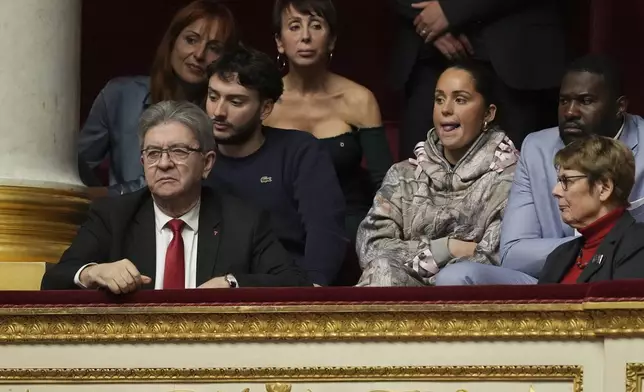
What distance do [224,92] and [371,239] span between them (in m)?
0.80

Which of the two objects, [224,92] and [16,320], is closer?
[16,320]

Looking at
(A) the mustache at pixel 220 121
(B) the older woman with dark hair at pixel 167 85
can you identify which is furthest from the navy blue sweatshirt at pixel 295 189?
(B) the older woman with dark hair at pixel 167 85

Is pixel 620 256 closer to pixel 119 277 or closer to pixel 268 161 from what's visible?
pixel 119 277

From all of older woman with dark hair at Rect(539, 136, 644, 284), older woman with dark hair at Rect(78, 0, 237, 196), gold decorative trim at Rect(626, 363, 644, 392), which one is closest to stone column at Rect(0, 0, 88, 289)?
older woman with dark hair at Rect(78, 0, 237, 196)

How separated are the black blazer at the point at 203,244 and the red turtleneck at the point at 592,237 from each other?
3.12ft

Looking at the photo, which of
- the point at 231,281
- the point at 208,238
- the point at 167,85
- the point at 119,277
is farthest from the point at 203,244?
the point at 167,85

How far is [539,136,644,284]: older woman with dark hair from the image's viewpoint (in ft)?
21.5

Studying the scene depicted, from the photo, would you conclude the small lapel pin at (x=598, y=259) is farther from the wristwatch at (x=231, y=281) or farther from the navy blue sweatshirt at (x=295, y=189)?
the navy blue sweatshirt at (x=295, y=189)

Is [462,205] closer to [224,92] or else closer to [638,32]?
[224,92]

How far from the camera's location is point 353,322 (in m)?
6.25

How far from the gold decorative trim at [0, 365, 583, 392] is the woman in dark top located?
1776 mm

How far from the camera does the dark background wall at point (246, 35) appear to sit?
978cm

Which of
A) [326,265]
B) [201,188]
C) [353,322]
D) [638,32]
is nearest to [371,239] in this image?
[326,265]

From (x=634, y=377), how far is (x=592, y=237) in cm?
73
